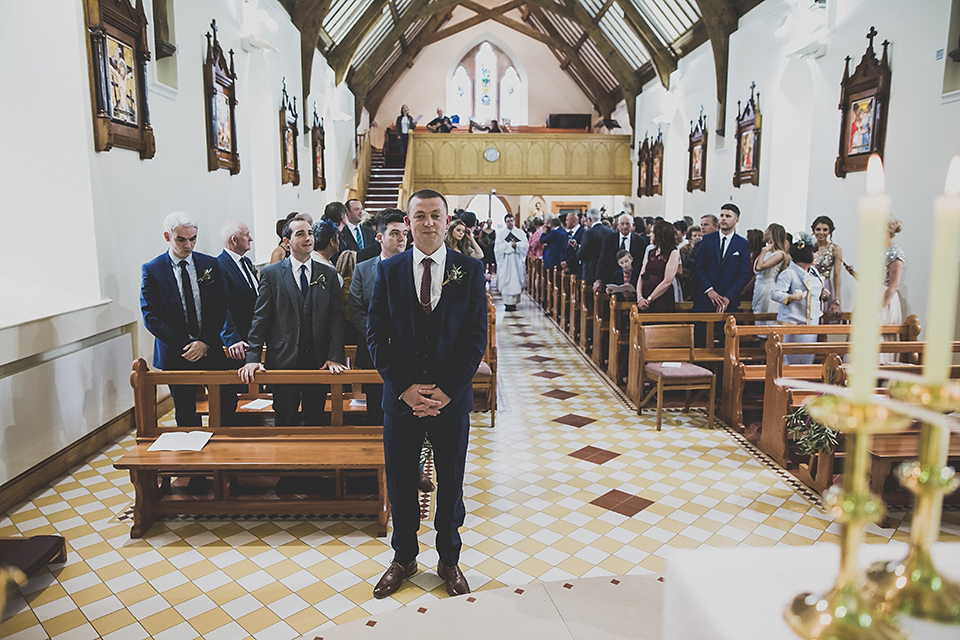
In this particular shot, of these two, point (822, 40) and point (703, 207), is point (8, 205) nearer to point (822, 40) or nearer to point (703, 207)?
point (822, 40)

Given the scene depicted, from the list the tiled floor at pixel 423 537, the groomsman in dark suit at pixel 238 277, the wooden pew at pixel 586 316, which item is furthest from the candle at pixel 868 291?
the wooden pew at pixel 586 316

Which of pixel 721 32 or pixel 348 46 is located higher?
pixel 348 46

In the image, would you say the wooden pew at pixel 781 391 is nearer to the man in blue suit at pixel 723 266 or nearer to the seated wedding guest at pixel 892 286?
the seated wedding guest at pixel 892 286

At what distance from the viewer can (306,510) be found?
372 cm

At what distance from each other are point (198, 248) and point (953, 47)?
22.9 ft

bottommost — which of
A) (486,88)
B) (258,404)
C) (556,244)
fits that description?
(258,404)

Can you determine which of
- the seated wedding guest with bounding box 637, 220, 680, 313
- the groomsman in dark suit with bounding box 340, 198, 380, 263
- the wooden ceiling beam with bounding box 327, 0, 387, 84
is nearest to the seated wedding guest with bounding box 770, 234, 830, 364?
the seated wedding guest with bounding box 637, 220, 680, 313

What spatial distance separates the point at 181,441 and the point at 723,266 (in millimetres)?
5012

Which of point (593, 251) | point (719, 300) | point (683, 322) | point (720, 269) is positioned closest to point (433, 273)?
point (683, 322)

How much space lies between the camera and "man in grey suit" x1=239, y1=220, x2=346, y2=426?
12.6 feet

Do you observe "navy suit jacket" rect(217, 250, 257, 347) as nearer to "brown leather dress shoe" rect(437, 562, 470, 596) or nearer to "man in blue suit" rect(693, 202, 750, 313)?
"brown leather dress shoe" rect(437, 562, 470, 596)

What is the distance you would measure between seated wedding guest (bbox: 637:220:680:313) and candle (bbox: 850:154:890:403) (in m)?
5.61

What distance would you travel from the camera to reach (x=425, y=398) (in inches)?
109

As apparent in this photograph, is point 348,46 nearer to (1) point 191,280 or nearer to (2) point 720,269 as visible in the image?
(2) point 720,269
